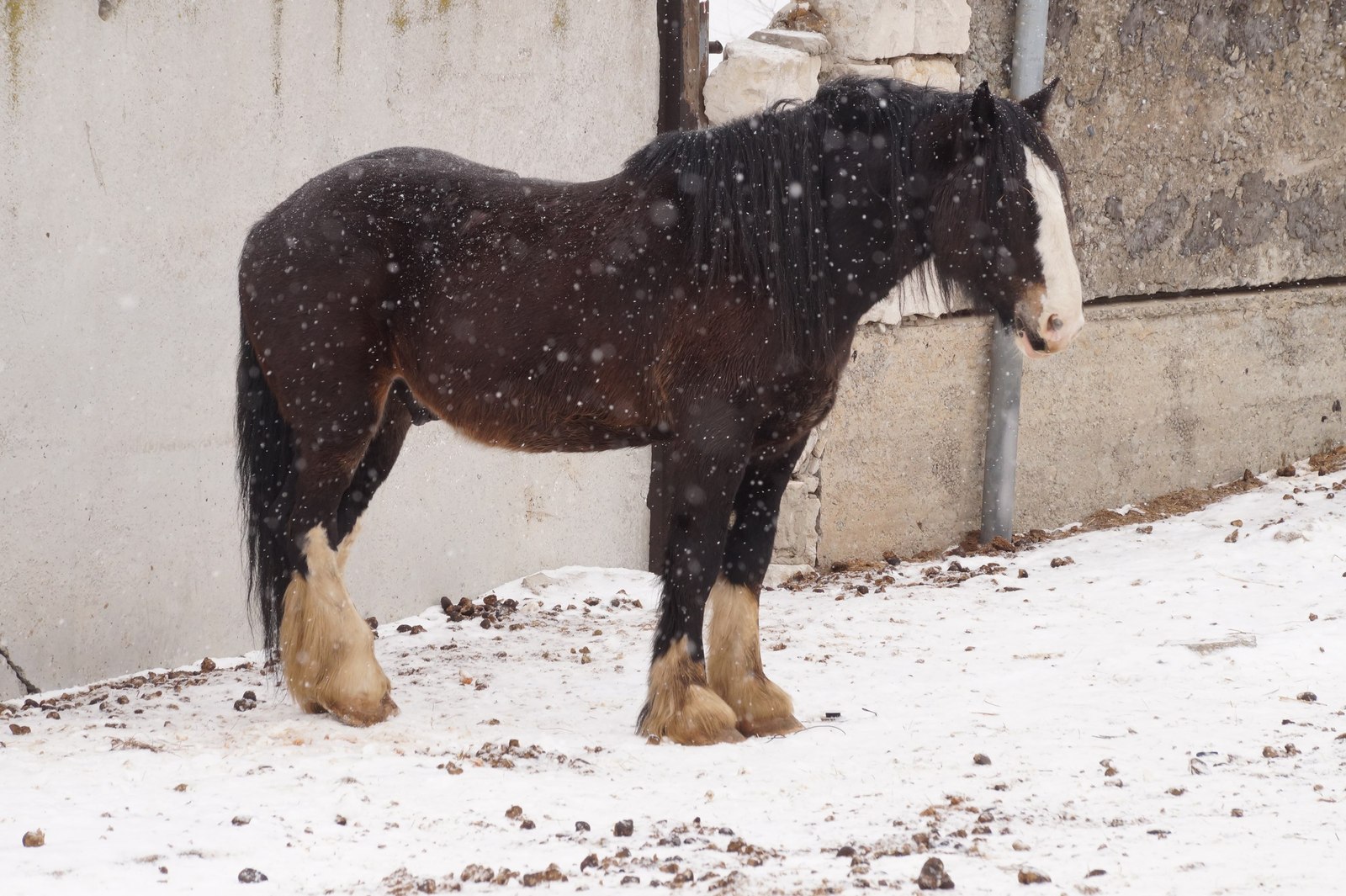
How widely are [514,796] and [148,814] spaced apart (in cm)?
88

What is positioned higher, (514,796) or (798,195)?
(798,195)

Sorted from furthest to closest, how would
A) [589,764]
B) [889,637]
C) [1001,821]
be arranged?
[889,637]
[589,764]
[1001,821]

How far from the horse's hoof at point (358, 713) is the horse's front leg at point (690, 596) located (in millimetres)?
844

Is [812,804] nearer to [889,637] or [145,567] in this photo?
[889,637]

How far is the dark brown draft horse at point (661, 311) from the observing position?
3803 mm

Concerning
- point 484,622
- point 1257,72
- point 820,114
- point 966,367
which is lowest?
point 484,622

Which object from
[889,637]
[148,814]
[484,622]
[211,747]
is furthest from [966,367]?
[148,814]

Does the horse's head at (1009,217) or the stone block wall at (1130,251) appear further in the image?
the stone block wall at (1130,251)

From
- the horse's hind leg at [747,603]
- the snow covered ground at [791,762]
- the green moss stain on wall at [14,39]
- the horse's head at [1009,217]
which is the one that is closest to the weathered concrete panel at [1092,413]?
the snow covered ground at [791,762]

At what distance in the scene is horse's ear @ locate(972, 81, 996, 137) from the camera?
142 inches

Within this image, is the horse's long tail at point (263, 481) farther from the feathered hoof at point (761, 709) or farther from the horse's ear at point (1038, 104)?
the horse's ear at point (1038, 104)

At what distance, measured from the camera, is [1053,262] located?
11.9ft

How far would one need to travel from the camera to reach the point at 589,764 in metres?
3.72

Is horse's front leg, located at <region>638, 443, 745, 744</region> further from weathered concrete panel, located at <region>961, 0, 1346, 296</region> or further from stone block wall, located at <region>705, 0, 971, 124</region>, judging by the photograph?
weathered concrete panel, located at <region>961, 0, 1346, 296</region>
